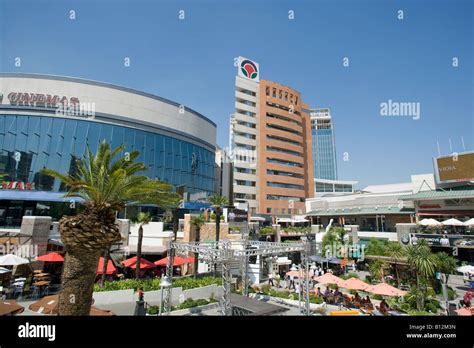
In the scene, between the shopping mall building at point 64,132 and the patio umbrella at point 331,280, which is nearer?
the patio umbrella at point 331,280

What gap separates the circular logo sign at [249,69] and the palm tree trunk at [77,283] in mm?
62530

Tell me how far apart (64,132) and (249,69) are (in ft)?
141

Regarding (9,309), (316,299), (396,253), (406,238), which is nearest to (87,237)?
(9,309)

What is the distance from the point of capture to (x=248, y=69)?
65.0m

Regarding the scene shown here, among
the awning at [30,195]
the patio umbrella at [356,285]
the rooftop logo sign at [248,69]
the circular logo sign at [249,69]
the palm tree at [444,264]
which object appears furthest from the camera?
the circular logo sign at [249,69]

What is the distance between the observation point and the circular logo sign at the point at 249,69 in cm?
6419

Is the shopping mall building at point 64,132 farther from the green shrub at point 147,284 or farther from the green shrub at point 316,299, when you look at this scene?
the green shrub at point 316,299

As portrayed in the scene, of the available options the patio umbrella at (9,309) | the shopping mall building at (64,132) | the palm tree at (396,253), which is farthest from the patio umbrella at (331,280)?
the shopping mall building at (64,132)

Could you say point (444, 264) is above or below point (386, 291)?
above

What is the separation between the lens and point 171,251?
1662cm
